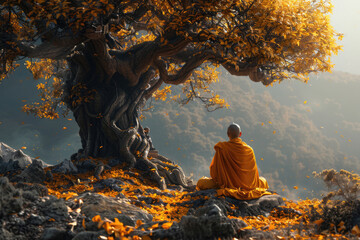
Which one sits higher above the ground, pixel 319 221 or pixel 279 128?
pixel 279 128

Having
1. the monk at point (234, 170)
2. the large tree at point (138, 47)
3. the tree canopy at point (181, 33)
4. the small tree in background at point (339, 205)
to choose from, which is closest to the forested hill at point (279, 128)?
the large tree at point (138, 47)

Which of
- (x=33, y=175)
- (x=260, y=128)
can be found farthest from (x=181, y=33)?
(x=260, y=128)

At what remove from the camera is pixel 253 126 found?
56.5m

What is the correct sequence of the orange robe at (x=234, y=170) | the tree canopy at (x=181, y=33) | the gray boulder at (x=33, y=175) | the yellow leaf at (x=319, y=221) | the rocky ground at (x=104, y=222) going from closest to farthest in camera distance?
the rocky ground at (x=104, y=222), the yellow leaf at (x=319, y=221), the tree canopy at (x=181, y=33), the orange robe at (x=234, y=170), the gray boulder at (x=33, y=175)

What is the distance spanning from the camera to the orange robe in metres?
7.70

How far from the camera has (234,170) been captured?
7.82m

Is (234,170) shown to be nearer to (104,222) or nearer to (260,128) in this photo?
(104,222)

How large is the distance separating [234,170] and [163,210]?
2208 millimetres

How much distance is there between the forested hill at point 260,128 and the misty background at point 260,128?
0.12 meters

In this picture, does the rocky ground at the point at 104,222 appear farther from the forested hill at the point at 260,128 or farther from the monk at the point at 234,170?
the forested hill at the point at 260,128

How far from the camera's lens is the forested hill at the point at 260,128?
138 feet

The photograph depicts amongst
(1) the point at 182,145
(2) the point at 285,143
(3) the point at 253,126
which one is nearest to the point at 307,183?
(2) the point at 285,143

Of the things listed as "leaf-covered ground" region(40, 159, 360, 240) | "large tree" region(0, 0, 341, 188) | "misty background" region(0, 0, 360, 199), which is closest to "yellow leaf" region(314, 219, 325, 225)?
"leaf-covered ground" region(40, 159, 360, 240)

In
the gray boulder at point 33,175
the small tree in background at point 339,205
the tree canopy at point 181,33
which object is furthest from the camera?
the gray boulder at point 33,175
